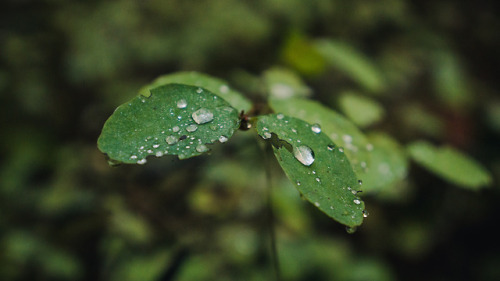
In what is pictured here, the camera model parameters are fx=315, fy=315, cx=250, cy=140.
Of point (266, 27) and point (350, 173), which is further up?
point (350, 173)

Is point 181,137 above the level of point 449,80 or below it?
above

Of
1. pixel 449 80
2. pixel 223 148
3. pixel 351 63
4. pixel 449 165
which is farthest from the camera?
pixel 449 80

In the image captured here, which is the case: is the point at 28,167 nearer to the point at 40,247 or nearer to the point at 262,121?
the point at 40,247

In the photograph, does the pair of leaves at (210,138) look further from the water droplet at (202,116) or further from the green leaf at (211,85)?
the green leaf at (211,85)

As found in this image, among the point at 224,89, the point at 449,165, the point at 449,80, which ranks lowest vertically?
the point at 449,80

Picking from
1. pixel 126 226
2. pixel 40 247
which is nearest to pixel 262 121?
pixel 126 226

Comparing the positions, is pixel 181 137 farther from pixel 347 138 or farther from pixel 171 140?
pixel 347 138

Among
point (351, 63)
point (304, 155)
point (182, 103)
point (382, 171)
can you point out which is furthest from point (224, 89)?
point (351, 63)
